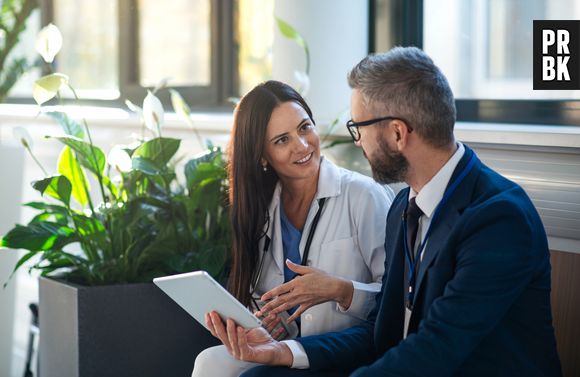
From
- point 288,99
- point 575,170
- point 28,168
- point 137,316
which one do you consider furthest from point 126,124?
point 575,170

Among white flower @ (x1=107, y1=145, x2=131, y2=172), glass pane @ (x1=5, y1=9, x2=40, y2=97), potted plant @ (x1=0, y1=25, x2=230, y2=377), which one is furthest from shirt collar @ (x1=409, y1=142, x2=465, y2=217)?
glass pane @ (x1=5, y1=9, x2=40, y2=97)

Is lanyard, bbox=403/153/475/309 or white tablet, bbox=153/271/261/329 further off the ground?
lanyard, bbox=403/153/475/309

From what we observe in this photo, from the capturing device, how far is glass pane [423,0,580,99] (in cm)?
277

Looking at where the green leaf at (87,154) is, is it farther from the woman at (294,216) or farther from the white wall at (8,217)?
the white wall at (8,217)

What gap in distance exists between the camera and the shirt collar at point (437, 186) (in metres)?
1.92

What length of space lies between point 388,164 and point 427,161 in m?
0.08

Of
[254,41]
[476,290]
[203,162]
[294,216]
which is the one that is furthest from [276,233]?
[254,41]

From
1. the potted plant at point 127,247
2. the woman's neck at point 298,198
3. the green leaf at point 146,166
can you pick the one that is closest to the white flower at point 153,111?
the potted plant at point 127,247

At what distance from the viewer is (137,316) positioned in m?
2.88

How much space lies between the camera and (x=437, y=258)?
1.83 meters

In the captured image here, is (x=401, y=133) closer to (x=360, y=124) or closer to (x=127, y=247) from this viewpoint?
(x=360, y=124)

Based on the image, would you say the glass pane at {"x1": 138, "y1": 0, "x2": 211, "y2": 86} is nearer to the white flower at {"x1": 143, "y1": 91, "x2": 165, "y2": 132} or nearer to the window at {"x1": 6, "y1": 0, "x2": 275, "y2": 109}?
the window at {"x1": 6, "y1": 0, "x2": 275, "y2": 109}

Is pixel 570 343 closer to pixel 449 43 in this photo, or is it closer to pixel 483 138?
pixel 483 138

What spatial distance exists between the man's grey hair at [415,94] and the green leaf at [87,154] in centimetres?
123
